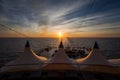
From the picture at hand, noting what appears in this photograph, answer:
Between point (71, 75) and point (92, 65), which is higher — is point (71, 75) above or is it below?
below

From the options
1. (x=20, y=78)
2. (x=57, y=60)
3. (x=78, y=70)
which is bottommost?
(x=20, y=78)

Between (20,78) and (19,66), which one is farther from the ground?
(19,66)

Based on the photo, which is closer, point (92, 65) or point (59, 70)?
point (92, 65)

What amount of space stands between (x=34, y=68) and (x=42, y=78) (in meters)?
1.84

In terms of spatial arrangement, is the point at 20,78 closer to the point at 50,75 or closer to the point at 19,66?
the point at 19,66

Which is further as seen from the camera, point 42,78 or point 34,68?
point 34,68

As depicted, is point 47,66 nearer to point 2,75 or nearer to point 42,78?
point 42,78

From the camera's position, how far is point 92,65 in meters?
13.4

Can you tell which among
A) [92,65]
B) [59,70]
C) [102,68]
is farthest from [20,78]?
[102,68]

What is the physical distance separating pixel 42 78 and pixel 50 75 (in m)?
1.13

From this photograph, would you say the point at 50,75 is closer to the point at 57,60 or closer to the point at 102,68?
the point at 57,60

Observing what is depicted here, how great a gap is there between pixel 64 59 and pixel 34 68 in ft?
13.4

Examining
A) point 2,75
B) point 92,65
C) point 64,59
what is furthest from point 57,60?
point 2,75

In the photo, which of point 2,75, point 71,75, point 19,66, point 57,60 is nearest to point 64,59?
point 57,60
